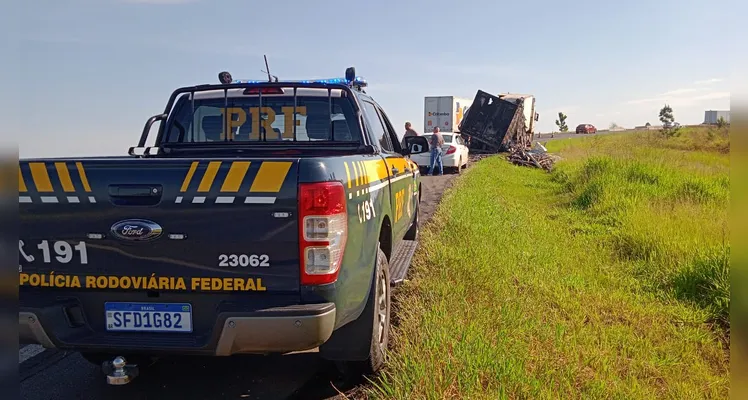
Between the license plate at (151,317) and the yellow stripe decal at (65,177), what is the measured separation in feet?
2.18

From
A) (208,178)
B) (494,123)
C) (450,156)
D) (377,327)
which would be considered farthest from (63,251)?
(494,123)

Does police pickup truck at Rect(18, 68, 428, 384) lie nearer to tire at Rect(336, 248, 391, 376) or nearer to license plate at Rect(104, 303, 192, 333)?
license plate at Rect(104, 303, 192, 333)

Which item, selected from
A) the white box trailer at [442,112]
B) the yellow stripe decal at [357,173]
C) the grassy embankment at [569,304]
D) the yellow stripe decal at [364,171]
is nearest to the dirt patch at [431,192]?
the grassy embankment at [569,304]

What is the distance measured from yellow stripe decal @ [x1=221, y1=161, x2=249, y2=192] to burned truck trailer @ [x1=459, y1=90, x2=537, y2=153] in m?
22.7

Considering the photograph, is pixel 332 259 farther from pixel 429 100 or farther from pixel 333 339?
pixel 429 100

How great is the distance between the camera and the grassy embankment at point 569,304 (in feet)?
10.8

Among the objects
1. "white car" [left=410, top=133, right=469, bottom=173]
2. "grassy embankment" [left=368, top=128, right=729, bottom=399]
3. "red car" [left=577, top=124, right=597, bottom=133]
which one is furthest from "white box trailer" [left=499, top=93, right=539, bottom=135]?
"red car" [left=577, top=124, right=597, bottom=133]

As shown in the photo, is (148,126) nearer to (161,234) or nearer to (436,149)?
(161,234)

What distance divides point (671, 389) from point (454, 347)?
1374 mm

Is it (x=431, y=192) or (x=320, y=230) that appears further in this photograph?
(x=431, y=192)

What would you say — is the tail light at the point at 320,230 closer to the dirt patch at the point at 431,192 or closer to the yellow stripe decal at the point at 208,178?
the yellow stripe decal at the point at 208,178

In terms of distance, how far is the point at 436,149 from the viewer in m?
18.0

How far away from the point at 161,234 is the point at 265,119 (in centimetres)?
215

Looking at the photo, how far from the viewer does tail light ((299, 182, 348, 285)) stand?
8.93 ft
